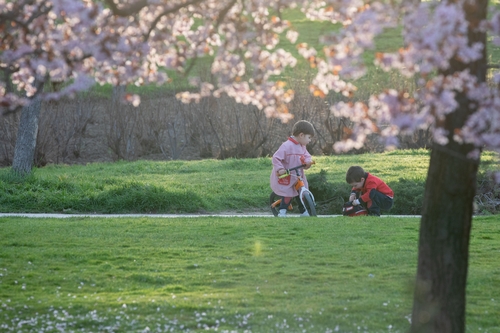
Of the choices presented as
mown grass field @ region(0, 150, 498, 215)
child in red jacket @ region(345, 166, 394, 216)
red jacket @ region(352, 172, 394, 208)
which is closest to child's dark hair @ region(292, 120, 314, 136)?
child in red jacket @ region(345, 166, 394, 216)

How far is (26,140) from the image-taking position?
1647 centimetres

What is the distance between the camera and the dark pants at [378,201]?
11.4 m

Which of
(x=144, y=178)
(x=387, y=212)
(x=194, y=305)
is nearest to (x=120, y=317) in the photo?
(x=194, y=305)

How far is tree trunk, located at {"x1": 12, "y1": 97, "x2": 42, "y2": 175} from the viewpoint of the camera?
1617cm

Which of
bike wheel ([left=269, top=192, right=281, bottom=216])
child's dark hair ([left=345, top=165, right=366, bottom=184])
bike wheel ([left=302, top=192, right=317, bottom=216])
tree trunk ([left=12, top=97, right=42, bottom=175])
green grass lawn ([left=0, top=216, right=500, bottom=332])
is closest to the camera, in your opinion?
green grass lawn ([left=0, top=216, right=500, bottom=332])

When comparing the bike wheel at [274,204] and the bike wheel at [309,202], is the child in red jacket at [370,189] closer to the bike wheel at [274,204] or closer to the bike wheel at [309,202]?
the bike wheel at [309,202]

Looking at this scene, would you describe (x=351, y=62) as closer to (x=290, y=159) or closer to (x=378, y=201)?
(x=378, y=201)

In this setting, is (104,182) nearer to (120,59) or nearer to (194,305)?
(194,305)

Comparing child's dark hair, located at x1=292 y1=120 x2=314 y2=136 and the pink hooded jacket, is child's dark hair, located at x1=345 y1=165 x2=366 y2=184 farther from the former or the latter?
child's dark hair, located at x1=292 y1=120 x2=314 y2=136

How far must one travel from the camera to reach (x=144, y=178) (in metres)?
16.6

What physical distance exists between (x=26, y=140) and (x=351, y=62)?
45.3 ft

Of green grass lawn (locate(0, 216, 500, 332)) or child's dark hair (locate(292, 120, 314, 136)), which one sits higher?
child's dark hair (locate(292, 120, 314, 136))

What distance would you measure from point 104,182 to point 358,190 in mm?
5541

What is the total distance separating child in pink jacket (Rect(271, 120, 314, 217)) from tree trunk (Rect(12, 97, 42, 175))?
6.68 m
